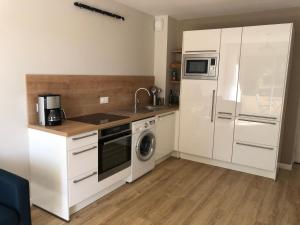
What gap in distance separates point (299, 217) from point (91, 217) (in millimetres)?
2069

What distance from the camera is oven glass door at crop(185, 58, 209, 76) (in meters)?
3.59

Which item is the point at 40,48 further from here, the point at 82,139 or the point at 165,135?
the point at 165,135

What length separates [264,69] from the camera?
316 cm

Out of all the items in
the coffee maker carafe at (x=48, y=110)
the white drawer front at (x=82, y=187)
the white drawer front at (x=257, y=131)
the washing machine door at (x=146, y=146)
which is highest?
the coffee maker carafe at (x=48, y=110)

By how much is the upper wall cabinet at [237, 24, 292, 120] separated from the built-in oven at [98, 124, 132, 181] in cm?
169

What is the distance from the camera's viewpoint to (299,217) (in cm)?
243

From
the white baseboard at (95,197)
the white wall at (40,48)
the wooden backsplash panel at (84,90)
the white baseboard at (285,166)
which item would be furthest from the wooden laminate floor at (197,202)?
the wooden backsplash panel at (84,90)

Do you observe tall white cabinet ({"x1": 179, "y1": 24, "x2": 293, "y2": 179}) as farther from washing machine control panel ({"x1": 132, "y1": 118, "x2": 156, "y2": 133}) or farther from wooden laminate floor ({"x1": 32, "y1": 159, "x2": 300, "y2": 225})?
washing machine control panel ({"x1": 132, "y1": 118, "x2": 156, "y2": 133})

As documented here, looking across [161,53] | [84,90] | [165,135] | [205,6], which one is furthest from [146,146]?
[205,6]

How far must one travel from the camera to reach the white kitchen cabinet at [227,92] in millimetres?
3334

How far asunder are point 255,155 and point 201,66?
1.48 m

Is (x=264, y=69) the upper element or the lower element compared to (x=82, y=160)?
upper

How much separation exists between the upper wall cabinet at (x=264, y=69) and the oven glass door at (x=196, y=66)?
520 millimetres

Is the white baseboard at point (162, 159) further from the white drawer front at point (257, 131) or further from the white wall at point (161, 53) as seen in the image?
the white drawer front at point (257, 131)
